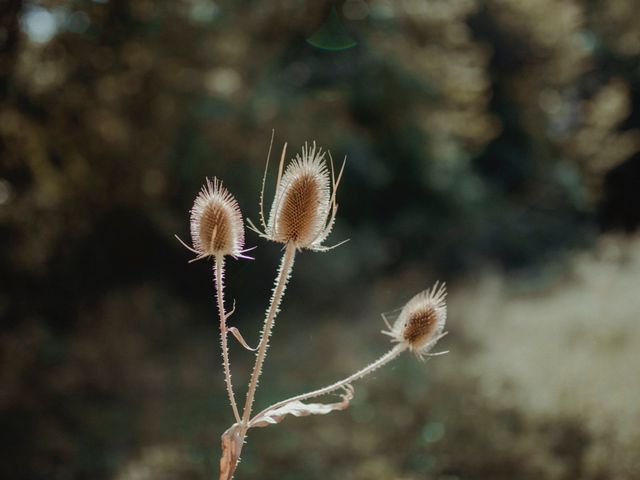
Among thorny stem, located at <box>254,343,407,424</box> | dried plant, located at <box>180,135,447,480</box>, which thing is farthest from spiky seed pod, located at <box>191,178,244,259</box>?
thorny stem, located at <box>254,343,407,424</box>

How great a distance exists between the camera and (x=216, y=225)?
105cm

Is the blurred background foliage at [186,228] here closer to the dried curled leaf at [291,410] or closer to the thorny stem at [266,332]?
the dried curled leaf at [291,410]

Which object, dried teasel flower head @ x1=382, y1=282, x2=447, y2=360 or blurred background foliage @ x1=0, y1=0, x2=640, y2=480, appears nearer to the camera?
dried teasel flower head @ x1=382, y1=282, x2=447, y2=360

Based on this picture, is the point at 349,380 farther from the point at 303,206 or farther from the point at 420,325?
the point at 303,206

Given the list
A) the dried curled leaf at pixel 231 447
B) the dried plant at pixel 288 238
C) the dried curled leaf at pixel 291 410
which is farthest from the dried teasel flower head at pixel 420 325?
the dried curled leaf at pixel 231 447

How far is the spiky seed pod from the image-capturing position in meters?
1.05

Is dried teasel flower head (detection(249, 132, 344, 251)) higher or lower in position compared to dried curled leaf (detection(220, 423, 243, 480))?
higher

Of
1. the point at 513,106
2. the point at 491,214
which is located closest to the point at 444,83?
the point at 491,214

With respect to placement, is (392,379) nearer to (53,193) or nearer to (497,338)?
(497,338)

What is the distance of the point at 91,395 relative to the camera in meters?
6.25

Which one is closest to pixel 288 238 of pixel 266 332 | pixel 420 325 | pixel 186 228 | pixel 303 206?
pixel 303 206

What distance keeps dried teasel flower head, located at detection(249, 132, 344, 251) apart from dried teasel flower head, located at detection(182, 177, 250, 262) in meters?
0.05

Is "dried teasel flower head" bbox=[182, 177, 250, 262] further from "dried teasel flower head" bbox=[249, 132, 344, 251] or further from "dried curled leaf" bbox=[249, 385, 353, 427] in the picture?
"dried curled leaf" bbox=[249, 385, 353, 427]

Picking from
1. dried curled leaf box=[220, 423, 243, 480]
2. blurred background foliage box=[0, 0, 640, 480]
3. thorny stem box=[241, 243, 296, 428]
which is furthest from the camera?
blurred background foliage box=[0, 0, 640, 480]
